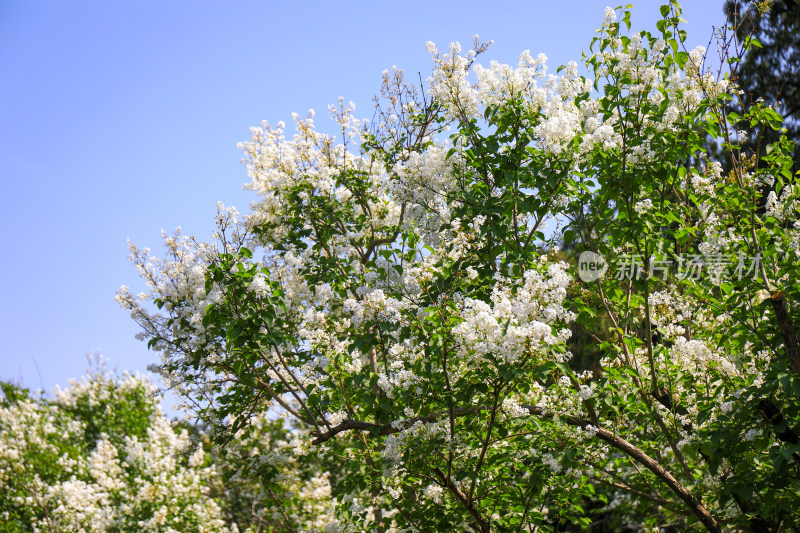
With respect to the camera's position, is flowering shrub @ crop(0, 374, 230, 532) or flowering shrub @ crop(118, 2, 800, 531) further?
flowering shrub @ crop(0, 374, 230, 532)

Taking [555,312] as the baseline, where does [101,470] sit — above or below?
above

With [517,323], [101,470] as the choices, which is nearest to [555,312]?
[517,323]

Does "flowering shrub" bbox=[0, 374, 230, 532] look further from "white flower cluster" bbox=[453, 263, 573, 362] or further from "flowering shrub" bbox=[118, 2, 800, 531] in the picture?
"white flower cluster" bbox=[453, 263, 573, 362]

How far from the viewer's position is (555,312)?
141 inches

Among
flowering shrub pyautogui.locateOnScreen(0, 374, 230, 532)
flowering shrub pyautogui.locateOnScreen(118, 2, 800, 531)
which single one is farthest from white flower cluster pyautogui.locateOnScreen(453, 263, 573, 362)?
flowering shrub pyautogui.locateOnScreen(0, 374, 230, 532)

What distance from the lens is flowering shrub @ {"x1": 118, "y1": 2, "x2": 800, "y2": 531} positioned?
4.32m

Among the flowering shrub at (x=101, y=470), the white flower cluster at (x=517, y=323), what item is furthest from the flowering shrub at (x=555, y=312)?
the flowering shrub at (x=101, y=470)

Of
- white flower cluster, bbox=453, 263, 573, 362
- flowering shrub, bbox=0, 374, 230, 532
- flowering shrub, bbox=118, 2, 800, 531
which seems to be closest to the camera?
white flower cluster, bbox=453, 263, 573, 362

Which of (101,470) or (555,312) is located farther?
(101,470)

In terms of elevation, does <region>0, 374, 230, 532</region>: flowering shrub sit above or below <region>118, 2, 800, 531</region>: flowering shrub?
above

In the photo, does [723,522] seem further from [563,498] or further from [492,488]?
[492,488]

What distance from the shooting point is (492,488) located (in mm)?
5242

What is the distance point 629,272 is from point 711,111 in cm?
130

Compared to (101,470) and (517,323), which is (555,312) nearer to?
(517,323)
